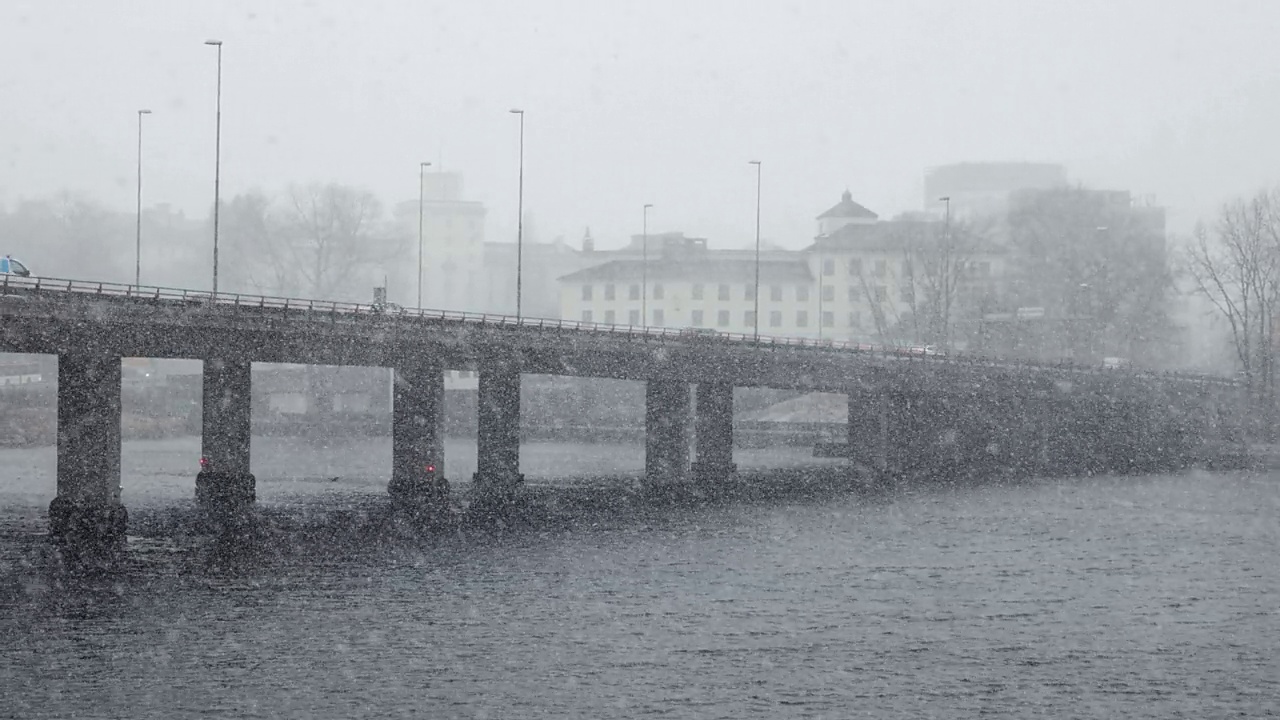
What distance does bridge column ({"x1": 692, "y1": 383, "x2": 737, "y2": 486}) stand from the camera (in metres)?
99.3

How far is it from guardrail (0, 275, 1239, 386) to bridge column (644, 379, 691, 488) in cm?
359

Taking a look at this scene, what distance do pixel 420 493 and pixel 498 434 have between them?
6.81 metres

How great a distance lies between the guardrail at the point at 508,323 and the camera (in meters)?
67.4

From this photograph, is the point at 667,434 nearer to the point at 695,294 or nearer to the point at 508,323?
the point at 508,323

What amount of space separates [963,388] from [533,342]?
134ft

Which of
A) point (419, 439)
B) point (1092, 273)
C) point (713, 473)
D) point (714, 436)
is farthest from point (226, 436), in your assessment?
point (1092, 273)

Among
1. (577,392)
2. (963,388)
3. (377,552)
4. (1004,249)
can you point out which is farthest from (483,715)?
(1004,249)

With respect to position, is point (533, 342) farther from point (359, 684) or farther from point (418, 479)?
point (359, 684)

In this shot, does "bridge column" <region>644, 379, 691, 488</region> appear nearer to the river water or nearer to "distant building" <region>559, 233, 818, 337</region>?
the river water

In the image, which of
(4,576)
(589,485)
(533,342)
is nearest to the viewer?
(4,576)

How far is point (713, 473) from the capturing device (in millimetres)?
99000

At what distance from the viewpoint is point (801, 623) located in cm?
4666

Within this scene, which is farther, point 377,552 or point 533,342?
point 533,342

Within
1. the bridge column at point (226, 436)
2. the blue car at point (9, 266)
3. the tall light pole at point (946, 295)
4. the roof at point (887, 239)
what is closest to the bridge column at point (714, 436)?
the bridge column at point (226, 436)
